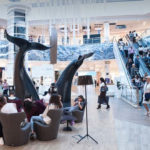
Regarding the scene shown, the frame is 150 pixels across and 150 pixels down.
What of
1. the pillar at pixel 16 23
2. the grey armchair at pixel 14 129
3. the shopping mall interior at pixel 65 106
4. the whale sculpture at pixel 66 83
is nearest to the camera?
the grey armchair at pixel 14 129

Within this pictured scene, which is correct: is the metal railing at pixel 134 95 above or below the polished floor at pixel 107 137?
above

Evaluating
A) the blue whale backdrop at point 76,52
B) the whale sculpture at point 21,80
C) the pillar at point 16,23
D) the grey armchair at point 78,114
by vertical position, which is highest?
the pillar at point 16,23

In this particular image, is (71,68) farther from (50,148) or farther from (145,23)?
(145,23)

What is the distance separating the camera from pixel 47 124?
15.9 feet

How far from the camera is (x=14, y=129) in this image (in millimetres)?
4391

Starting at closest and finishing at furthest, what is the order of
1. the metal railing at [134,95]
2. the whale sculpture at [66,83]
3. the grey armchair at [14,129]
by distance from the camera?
the grey armchair at [14,129] < the whale sculpture at [66,83] < the metal railing at [134,95]

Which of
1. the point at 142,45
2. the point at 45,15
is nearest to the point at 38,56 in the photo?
the point at 45,15

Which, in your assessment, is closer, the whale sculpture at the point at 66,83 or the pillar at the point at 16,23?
the whale sculpture at the point at 66,83

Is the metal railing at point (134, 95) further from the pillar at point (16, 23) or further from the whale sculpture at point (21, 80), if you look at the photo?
the pillar at point (16, 23)

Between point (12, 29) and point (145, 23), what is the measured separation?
60.3ft

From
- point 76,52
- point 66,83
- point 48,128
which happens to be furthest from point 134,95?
point 76,52

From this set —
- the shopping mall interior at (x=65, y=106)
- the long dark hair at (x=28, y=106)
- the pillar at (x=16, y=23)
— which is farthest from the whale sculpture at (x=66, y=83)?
the pillar at (x=16, y=23)

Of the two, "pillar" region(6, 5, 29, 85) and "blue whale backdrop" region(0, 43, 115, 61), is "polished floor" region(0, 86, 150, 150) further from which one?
"blue whale backdrop" region(0, 43, 115, 61)

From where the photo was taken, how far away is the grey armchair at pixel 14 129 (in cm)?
429
